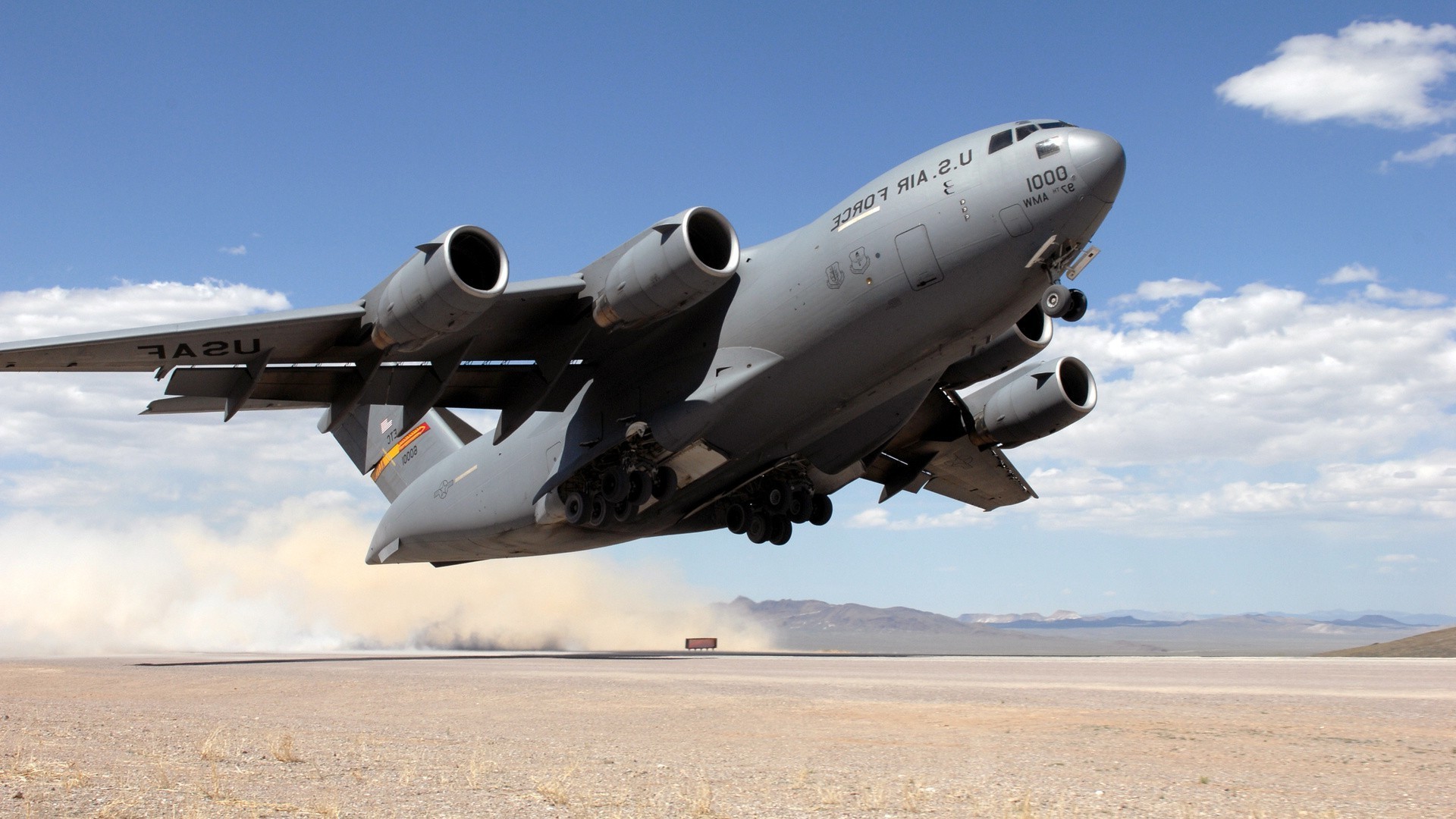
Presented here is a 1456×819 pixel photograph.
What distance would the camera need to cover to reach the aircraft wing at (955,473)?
18234 millimetres

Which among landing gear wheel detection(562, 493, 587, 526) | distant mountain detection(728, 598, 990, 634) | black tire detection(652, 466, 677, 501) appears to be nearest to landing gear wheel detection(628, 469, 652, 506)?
black tire detection(652, 466, 677, 501)

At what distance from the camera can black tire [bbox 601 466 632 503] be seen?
14.6 m

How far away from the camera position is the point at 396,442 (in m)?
20.4

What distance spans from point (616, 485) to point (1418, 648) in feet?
50.7

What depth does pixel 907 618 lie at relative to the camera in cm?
10588

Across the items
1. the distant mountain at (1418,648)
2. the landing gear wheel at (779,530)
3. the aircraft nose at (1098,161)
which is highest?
the aircraft nose at (1098,161)

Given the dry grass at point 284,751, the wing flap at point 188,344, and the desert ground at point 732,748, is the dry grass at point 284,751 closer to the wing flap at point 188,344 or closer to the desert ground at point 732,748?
the desert ground at point 732,748

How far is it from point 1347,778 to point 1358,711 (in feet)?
11.4

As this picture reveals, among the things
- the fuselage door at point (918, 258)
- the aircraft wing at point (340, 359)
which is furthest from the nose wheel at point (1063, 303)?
the aircraft wing at point (340, 359)

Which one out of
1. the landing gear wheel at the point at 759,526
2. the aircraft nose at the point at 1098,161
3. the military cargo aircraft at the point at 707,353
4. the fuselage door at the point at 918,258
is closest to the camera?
the aircraft nose at the point at 1098,161

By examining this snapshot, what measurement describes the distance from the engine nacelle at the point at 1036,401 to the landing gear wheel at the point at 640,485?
18.5 feet

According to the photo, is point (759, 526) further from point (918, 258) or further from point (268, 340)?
point (268, 340)

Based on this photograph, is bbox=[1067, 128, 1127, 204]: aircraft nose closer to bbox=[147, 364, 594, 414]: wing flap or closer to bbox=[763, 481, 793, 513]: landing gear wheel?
bbox=[147, 364, 594, 414]: wing flap

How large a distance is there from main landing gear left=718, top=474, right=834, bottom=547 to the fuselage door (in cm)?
612
